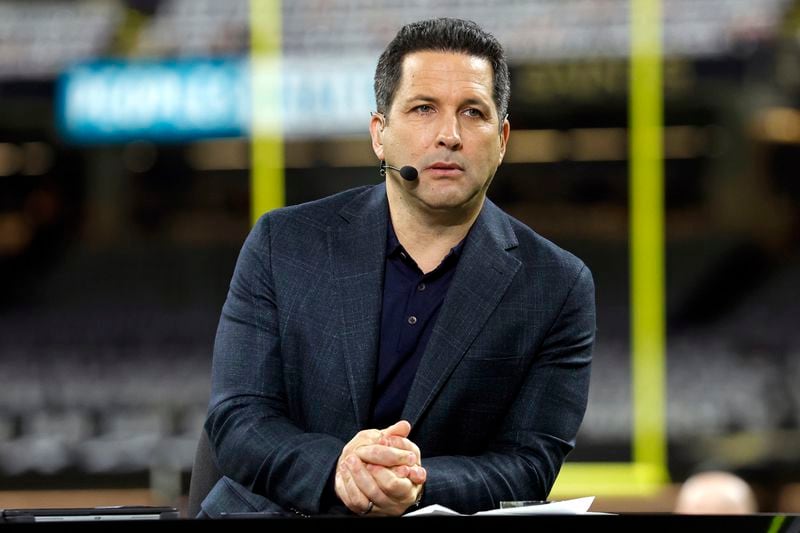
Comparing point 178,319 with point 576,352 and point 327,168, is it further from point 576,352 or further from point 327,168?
point 576,352

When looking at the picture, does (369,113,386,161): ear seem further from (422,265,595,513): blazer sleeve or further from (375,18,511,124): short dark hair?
(422,265,595,513): blazer sleeve

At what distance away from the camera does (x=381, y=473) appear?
1706 mm

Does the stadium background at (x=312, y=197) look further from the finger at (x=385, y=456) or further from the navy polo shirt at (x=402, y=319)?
the finger at (x=385, y=456)

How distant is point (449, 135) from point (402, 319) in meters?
0.29

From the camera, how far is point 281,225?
6.64ft

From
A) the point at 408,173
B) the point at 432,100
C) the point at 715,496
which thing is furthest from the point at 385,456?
the point at 715,496

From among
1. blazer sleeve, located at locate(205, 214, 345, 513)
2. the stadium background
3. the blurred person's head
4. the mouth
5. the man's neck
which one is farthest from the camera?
the stadium background

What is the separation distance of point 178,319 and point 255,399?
2.47 meters

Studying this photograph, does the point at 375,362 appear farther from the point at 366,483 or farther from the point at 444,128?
the point at 444,128

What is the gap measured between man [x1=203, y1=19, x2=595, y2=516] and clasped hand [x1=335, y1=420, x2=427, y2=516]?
80 millimetres

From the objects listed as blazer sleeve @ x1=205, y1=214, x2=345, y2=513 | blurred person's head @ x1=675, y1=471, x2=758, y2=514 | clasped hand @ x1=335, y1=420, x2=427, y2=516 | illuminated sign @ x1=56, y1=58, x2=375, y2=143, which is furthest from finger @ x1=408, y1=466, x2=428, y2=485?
illuminated sign @ x1=56, y1=58, x2=375, y2=143

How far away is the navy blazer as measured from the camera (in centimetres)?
187

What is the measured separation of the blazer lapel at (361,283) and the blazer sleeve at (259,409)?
0.10 metres

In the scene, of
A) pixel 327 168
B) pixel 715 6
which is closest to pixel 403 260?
pixel 327 168
